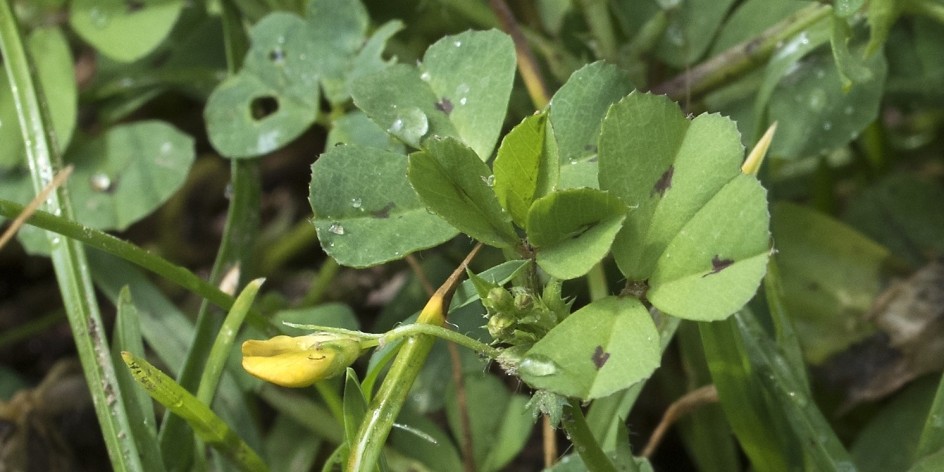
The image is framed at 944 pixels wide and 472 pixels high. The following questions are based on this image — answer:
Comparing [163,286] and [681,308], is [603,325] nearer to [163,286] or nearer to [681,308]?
[681,308]

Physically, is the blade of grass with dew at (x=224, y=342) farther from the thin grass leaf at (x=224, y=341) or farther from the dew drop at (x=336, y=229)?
the dew drop at (x=336, y=229)

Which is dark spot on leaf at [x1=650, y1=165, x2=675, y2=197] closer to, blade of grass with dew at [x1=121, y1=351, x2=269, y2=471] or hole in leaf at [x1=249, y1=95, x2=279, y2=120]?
blade of grass with dew at [x1=121, y1=351, x2=269, y2=471]

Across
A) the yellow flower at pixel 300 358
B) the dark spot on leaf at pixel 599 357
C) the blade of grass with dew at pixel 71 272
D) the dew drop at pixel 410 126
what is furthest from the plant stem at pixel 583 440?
the blade of grass with dew at pixel 71 272

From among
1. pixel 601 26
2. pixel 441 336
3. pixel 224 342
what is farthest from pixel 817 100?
pixel 224 342

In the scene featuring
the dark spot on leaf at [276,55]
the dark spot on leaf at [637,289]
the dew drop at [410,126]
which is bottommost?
the dark spot on leaf at [637,289]

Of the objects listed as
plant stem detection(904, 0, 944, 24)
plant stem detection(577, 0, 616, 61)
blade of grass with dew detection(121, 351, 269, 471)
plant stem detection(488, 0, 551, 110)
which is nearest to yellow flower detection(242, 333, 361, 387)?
blade of grass with dew detection(121, 351, 269, 471)

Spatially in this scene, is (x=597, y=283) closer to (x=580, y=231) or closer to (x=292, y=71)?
(x=580, y=231)
